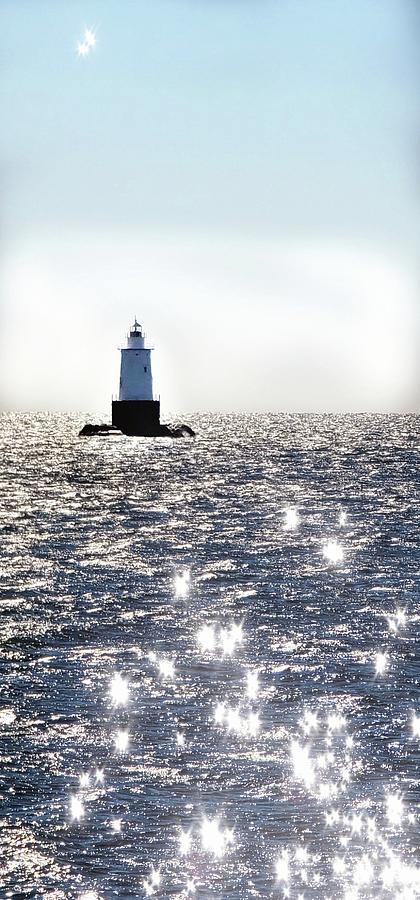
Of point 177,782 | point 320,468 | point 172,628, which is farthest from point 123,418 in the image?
point 177,782

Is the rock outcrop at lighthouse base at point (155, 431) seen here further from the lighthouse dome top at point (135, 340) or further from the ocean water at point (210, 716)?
the ocean water at point (210, 716)

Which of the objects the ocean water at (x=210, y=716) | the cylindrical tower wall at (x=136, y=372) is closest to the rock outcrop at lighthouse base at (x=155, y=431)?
the cylindrical tower wall at (x=136, y=372)

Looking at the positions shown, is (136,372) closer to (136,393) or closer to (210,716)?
(136,393)

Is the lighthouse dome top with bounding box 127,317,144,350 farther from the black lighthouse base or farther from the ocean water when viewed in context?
the ocean water

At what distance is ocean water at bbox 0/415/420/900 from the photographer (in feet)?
38.8

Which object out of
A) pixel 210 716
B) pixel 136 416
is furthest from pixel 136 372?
pixel 210 716

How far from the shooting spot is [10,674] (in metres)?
19.5

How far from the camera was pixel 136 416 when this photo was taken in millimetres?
105375

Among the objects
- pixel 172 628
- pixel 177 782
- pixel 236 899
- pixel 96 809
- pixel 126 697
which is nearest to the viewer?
pixel 236 899

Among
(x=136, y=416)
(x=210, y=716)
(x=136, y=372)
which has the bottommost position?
(x=210, y=716)

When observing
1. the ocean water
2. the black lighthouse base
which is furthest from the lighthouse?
the ocean water

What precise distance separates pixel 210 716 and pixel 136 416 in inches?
3502

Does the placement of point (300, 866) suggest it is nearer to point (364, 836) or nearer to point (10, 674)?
point (364, 836)

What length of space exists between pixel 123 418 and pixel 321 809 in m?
93.7
